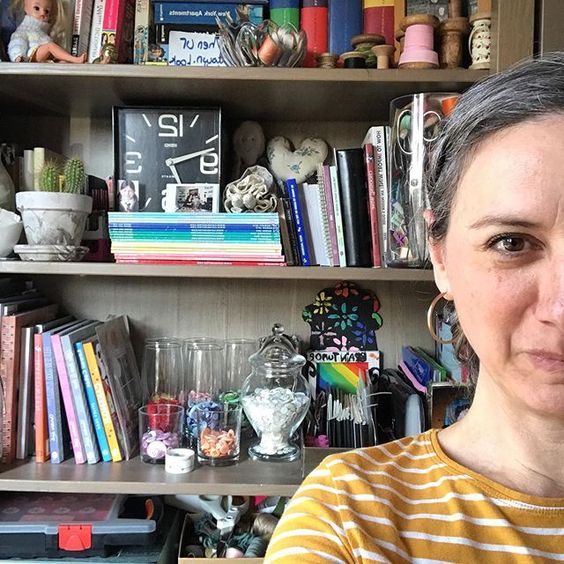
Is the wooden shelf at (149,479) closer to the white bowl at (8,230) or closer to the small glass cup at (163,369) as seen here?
the small glass cup at (163,369)

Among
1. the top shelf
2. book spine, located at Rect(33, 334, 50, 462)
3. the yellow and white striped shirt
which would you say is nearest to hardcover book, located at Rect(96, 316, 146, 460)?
book spine, located at Rect(33, 334, 50, 462)

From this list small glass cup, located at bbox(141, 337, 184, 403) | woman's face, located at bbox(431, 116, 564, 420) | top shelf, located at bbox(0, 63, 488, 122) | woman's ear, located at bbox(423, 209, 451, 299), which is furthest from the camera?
small glass cup, located at bbox(141, 337, 184, 403)

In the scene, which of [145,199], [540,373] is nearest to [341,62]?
[145,199]

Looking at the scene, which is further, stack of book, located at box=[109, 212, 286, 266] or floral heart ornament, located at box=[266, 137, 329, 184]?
floral heart ornament, located at box=[266, 137, 329, 184]

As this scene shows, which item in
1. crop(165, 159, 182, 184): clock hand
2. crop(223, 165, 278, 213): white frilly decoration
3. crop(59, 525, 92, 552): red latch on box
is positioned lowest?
crop(59, 525, 92, 552): red latch on box

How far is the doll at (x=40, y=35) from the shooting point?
3.96 ft

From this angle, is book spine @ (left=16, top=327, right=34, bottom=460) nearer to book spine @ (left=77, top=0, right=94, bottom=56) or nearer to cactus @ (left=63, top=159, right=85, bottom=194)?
cactus @ (left=63, top=159, right=85, bottom=194)

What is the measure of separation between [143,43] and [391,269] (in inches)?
26.1

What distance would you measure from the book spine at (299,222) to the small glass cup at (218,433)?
0.33 metres

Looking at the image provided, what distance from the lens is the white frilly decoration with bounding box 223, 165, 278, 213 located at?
1265mm

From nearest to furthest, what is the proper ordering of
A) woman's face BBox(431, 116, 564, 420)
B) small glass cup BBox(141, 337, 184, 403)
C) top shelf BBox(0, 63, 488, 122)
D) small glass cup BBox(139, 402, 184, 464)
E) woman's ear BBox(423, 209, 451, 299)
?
woman's face BBox(431, 116, 564, 420)
woman's ear BBox(423, 209, 451, 299)
top shelf BBox(0, 63, 488, 122)
small glass cup BBox(139, 402, 184, 464)
small glass cup BBox(141, 337, 184, 403)

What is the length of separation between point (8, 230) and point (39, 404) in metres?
0.34

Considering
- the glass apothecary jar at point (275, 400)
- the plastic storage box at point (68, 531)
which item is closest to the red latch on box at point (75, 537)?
the plastic storage box at point (68, 531)

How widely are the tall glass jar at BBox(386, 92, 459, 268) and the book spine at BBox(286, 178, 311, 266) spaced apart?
165 millimetres
